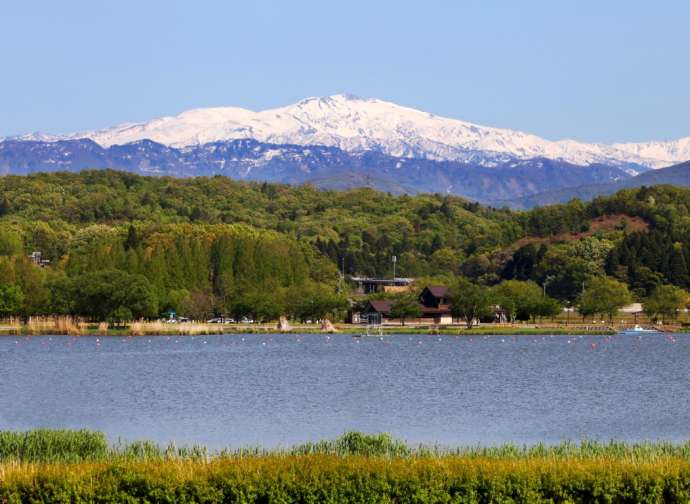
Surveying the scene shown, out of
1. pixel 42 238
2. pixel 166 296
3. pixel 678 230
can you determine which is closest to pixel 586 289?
pixel 678 230

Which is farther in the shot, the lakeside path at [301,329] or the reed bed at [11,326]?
the reed bed at [11,326]

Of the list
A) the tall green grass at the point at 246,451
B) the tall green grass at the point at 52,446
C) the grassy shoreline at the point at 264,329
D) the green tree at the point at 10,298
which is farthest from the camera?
the green tree at the point at 10,298

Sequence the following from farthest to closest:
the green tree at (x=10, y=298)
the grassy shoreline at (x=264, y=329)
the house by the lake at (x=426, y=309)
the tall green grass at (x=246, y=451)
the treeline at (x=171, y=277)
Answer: the house by the lake at (x=426, y=309), the green tree at (x=10, y=298), the treeline at (x=171, y=277), the grassy shoreline at (x=264, y=329), the tall green grass at (x=246, y=451)

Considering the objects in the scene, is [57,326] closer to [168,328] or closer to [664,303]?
[168,328]

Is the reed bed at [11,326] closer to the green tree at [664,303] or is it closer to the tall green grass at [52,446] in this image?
the green tree at [664,303]

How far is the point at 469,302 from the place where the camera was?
12262cm

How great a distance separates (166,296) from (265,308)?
10.4 meters

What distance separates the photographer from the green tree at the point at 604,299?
13225cm

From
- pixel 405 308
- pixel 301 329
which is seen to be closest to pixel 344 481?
pixel 301 329

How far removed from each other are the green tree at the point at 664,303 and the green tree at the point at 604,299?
2.71 m

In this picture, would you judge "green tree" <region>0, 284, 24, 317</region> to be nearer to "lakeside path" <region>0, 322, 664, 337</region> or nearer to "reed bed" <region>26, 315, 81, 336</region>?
"lakeside path" <region>0, 322, 664, 337</region>

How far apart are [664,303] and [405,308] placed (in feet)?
91.0

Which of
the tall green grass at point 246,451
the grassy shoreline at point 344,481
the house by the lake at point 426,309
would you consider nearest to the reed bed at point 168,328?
the house by the lake at point 426,309

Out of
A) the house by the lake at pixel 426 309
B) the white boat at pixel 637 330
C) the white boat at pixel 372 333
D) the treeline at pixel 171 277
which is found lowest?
the white boat at pixel 637 330
